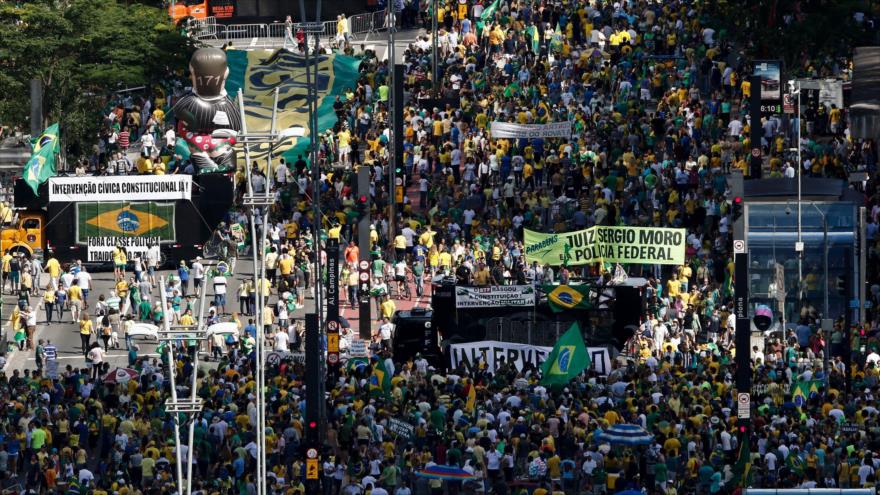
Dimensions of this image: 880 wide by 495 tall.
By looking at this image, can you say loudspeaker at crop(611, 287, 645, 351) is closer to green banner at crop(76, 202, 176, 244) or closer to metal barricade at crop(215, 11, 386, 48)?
green banner at crop(76, 202, 176, 244)

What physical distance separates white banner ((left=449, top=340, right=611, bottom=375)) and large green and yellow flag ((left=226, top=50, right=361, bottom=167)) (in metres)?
20.0

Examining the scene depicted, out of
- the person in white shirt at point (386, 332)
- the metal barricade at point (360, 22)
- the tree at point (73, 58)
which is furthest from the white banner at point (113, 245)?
the metal barricade at point (360, 22)

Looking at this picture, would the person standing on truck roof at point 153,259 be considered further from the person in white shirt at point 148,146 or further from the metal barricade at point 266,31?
the metal barricade at point 266,31

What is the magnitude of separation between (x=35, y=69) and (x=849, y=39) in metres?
26.8

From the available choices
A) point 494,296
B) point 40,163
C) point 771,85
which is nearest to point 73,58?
point 40,163

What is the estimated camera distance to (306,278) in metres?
68.4

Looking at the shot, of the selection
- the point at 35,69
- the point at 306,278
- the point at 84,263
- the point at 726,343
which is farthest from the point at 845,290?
the point at 35,69

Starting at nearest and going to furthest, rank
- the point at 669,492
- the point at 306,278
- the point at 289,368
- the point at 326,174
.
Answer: the point at 669,492, the point at 289,368, the point at 306,278, the point at 326,174

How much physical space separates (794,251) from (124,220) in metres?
19.2

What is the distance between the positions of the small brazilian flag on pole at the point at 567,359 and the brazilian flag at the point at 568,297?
614 cm

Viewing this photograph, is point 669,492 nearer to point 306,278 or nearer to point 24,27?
point 306,278

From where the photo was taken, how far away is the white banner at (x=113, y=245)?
71.3m

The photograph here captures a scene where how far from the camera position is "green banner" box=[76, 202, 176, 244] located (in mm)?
71625

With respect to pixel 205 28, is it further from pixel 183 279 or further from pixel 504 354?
pixel 504 354
